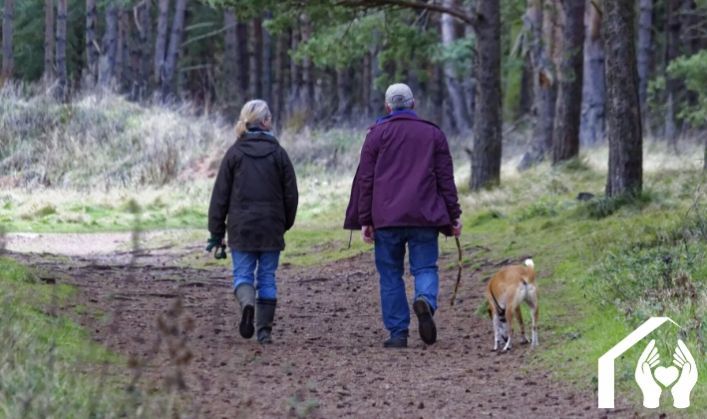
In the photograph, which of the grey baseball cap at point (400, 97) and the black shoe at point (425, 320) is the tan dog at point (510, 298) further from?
the grey baseball cap at point (400, 97)

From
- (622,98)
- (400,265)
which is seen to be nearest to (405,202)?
(400,265)

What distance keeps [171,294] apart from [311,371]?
4.51m

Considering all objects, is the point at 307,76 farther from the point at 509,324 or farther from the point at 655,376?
the point at 655,376

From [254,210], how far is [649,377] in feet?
12.9

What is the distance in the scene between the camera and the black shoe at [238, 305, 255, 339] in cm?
1066

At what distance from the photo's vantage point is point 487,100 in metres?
21.8

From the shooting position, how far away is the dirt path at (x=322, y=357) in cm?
773

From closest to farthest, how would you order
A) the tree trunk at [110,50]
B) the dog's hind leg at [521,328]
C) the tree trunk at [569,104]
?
the dog's hind leg at [521,328], the tree trunk at [569,104], the tree trunk at [110,50]

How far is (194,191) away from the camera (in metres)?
26.5

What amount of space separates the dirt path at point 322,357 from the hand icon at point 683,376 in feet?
1.69

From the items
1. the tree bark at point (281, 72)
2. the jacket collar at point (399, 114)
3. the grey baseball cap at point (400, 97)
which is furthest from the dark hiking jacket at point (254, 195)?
the tree bark at point (281, 72)

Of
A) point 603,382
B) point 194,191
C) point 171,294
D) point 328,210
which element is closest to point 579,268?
A: point 171,294

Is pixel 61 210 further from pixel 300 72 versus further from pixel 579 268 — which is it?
pixel 300 72

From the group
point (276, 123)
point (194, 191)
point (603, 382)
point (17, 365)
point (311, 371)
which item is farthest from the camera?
point (276, 123)
